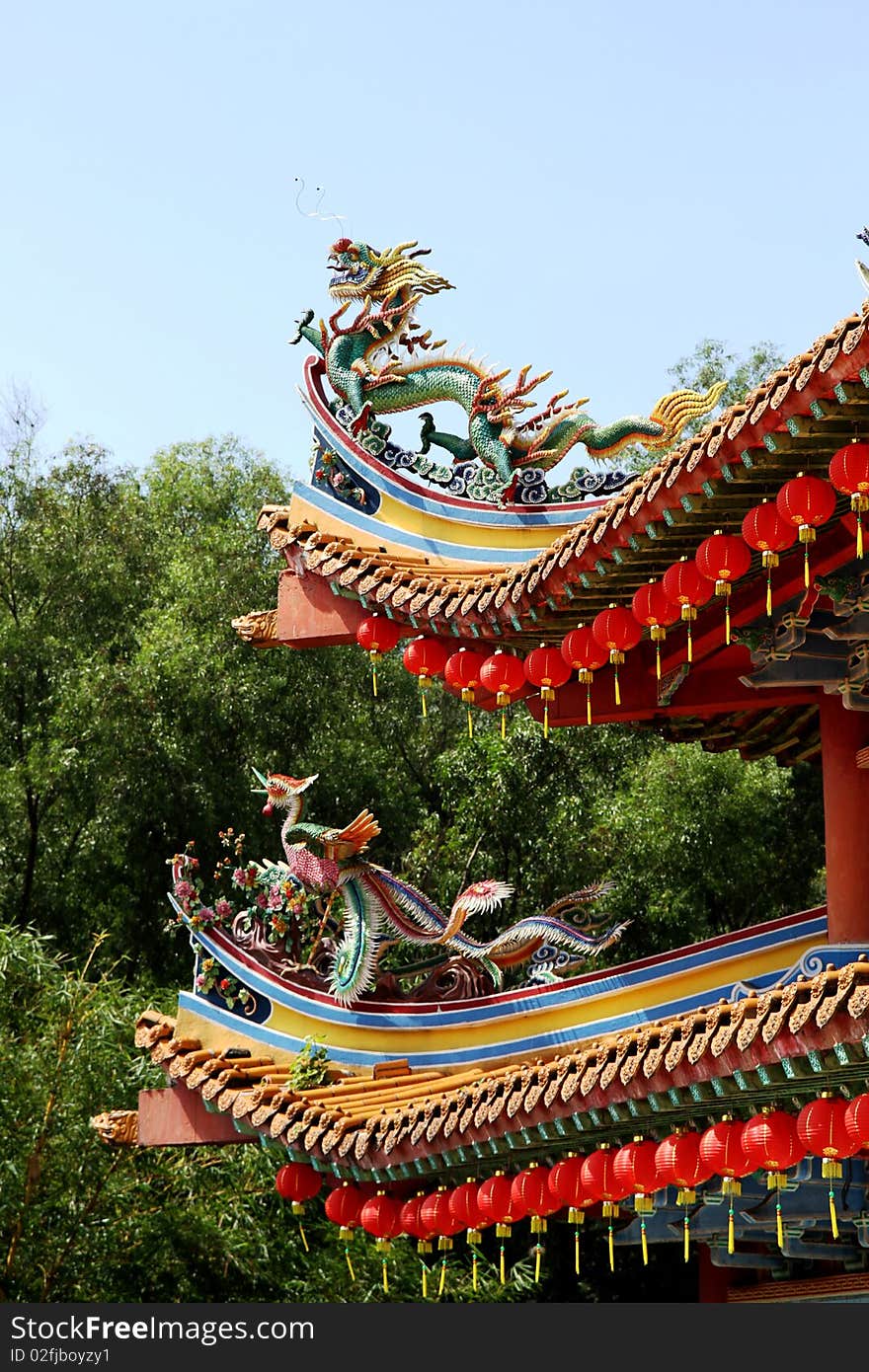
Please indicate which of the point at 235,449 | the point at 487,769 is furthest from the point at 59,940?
the point at 235,449

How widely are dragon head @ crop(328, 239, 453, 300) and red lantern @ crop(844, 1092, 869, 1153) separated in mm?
4010

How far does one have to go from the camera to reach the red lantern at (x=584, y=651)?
662 centimetres

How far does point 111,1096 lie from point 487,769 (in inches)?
139

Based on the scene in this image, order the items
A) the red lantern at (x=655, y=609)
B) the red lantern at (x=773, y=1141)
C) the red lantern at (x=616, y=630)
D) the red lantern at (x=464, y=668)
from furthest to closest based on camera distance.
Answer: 1. the red lantern at (x=464, y=668)
2. the red lantern at (x=616, y=630)
3. the red lantern at (x=655, y=609)
4. the red lantern at (x=773, y=1141)

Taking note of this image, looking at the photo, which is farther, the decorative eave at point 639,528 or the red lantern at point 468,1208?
the red lantern at point 468,1208

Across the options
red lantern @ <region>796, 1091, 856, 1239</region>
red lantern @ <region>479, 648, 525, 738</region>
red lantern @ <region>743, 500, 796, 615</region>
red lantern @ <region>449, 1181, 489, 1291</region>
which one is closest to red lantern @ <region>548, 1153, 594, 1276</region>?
red lantern @ <region>449, 1181, 489, 1291</region>

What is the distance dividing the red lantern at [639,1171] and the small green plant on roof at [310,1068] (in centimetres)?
161

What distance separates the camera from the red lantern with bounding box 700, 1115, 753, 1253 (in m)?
5.57

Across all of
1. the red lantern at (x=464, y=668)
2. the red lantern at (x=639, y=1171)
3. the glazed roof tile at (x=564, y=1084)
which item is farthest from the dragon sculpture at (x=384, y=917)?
the red lantern at (x=639, y=1171)

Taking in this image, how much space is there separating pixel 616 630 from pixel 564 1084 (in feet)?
4.84

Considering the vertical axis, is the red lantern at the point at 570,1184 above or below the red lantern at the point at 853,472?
below

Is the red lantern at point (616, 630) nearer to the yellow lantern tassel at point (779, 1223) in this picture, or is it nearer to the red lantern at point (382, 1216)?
the yellow lantern tassel at point (779, 1223)

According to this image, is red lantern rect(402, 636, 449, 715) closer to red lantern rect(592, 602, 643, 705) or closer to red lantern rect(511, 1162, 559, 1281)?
red lantern rect(592, 602, 643, 705)

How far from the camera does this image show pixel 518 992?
7082mm
